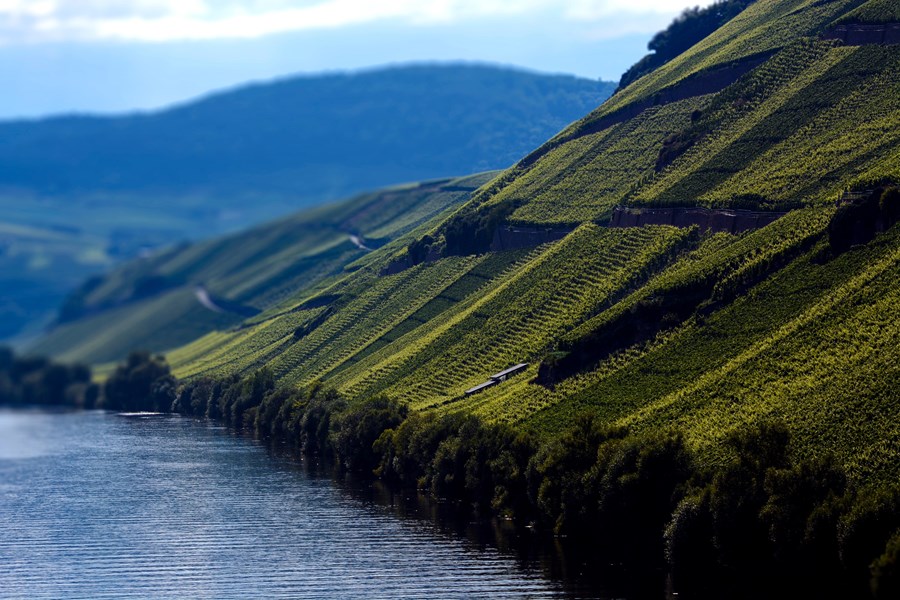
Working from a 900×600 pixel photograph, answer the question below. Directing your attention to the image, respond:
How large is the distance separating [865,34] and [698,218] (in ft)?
97.9

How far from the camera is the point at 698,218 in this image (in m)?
142

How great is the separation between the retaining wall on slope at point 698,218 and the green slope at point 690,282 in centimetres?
118

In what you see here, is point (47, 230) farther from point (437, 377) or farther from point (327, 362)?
point (437, 377)

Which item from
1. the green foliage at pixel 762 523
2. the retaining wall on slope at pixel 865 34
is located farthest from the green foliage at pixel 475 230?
the green foliage at pixel 762 523

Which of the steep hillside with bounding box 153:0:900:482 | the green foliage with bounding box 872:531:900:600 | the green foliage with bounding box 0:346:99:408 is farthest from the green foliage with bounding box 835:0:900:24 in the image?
the green foliage with bounding box 0:346:99:408

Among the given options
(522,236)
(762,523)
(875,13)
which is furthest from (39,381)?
(875,13)

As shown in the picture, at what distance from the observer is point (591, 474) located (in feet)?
315

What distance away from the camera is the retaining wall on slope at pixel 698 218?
437 ft

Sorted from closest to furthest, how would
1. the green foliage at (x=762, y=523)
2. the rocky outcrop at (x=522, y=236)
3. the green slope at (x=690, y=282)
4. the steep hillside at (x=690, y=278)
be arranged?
1. the green foliage at (x=762, y=523)
2. the green slope at (x=690, y=282)
3. the steep hillside at (x=690, y=278)
4. the rocky outcrop at (x=522, y=236)

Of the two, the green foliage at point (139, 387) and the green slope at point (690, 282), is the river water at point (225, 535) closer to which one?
the green slope at point (690, 282)

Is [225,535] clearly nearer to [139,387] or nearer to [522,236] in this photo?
[522,236]

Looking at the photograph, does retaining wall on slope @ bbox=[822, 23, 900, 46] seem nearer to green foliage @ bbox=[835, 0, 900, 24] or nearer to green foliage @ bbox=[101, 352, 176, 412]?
green foliage @ bbox=[835, 0, 900, 24]

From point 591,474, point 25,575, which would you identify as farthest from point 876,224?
point 25,575

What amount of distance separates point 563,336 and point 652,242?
16.1m
